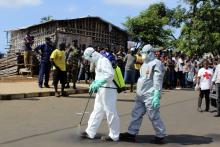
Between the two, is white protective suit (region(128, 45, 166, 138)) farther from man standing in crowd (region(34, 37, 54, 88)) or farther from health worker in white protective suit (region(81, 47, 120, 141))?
man standing in crowd (region(34, 37, 54, 88))

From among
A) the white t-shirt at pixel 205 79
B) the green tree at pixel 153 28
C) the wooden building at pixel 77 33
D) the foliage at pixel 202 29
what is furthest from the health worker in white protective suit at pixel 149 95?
the green tree at pixel 153 28

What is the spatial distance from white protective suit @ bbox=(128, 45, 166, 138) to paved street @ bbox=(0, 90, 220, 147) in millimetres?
329

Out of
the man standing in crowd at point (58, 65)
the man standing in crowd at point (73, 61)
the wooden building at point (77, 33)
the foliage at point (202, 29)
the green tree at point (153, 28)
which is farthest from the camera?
the green tree at point (153, 28)

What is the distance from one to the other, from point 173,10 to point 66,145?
35.6 metres

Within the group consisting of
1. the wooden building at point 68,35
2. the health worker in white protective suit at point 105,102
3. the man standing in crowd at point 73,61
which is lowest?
the health worker in white protective suit at point 105,102

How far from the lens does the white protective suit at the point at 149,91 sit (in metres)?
9.47

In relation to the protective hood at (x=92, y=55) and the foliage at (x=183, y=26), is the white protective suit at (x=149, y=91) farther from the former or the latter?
the foliage at (x=183, y=26)

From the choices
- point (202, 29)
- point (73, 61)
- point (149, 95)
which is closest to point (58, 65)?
point (73, 61)

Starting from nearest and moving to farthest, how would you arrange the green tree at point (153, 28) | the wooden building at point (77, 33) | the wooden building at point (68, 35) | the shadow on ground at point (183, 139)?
the shadow on ground at point (183, 139) < the wooden building at point (68, 35) < the wooden building at point (77, 33) < the green tree at point (153, 28)

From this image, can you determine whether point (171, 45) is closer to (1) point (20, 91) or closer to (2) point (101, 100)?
(1) point (20, 91)

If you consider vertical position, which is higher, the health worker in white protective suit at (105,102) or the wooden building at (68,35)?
the wooden building at (68,35)

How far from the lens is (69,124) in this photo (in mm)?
11547

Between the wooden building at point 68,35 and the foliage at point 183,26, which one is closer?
the wooden building at point 68,35

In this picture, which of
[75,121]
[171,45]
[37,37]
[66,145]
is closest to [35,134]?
[66,145]
